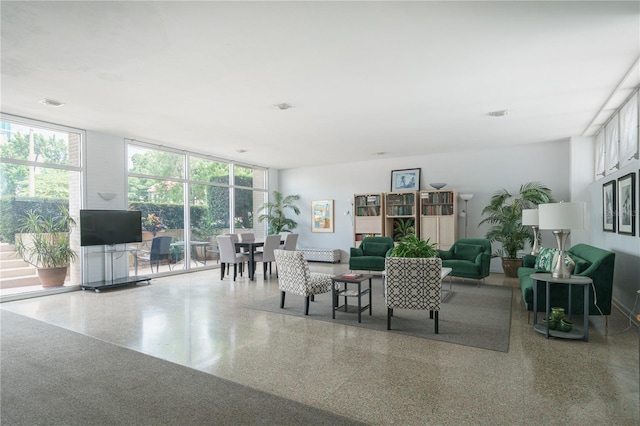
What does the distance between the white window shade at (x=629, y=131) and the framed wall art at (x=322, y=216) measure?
695 cm

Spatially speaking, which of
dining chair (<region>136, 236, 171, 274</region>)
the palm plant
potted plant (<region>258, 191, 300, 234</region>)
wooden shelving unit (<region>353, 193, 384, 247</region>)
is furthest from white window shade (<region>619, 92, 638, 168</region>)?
dining chair (<region>136, 236, 171, 274</region>)

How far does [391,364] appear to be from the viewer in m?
3.14

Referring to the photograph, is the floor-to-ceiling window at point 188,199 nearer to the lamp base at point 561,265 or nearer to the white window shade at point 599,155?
the lamp base at point 561,265

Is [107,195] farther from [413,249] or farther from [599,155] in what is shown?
[599,155]

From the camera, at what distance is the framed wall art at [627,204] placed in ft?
14.1

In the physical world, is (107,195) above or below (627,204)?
above

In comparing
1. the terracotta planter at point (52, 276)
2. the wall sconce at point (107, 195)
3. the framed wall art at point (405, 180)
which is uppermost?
the framed wall art at point (405, 180)

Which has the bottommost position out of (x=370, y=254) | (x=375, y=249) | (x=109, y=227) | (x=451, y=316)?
(x=451, y=316)

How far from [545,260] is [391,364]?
11.3ft

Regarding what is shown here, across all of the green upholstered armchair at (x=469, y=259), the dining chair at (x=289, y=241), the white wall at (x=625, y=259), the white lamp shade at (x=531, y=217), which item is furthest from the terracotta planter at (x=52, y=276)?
the white wall at (x=625, y=259)

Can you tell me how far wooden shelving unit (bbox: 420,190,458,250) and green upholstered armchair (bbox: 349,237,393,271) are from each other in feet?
4.27

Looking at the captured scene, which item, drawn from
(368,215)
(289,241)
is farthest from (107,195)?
(368,215)

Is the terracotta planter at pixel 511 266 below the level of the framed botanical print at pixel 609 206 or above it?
below

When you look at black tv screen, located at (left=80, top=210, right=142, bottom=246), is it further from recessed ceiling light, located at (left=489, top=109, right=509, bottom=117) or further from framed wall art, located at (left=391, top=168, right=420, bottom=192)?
recessed ceiling light, located at (left=489, top=109, right=509, bottom=117)
